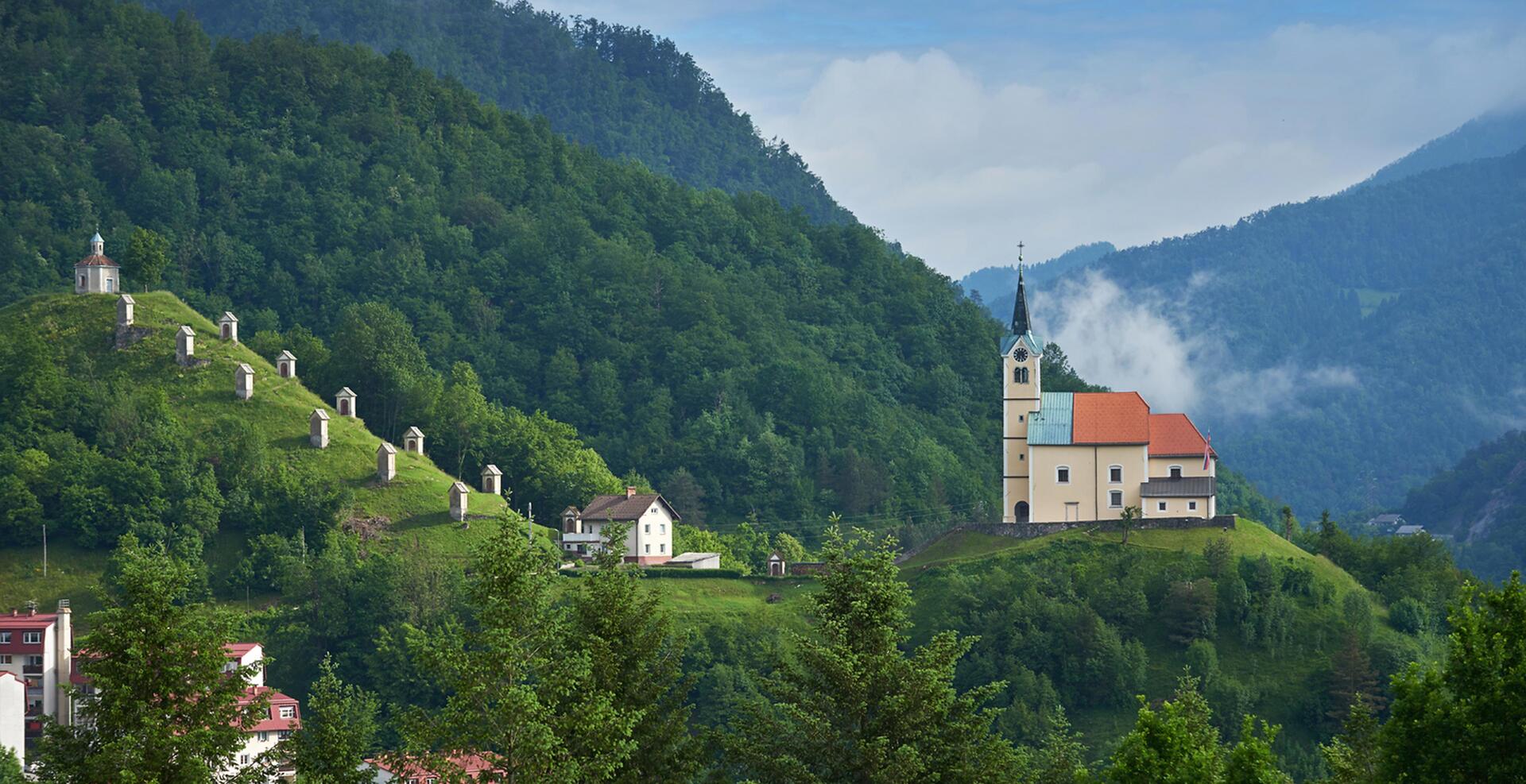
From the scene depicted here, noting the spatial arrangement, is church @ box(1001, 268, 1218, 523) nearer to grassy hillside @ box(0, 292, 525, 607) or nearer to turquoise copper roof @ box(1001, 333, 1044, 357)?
turquoise copper roof @ box(1001, 333, 1044, 357)

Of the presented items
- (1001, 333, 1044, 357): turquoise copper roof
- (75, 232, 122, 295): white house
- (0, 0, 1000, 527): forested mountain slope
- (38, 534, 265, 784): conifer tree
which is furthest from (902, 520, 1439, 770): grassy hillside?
(75, 232, 122, 295): white house

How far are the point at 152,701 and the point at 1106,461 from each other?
201 ft

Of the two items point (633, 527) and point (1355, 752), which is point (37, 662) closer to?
point (633, 527)

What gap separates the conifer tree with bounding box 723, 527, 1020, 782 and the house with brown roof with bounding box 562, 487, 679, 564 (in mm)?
59100

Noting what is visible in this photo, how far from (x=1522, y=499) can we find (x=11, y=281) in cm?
13500

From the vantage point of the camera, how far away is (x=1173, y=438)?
93.6 m

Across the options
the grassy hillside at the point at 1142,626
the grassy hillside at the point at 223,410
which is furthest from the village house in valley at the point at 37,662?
the grassy hillside at the point at 1142,626

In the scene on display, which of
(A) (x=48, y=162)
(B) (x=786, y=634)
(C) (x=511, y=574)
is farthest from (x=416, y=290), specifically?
(C) (x=511, y=574)

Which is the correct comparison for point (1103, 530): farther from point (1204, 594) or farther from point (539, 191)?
point (539, 191)

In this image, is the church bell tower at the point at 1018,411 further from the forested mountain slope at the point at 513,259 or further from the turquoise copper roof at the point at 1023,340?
the forested mountain slope at the point at 513,259

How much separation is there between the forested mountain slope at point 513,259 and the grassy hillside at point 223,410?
44.2ft

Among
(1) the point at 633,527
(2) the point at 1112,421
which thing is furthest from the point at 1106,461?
(1) the point at 633,527

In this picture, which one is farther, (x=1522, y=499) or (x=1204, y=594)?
(x=1522, y=499)

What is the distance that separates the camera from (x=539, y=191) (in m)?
175
